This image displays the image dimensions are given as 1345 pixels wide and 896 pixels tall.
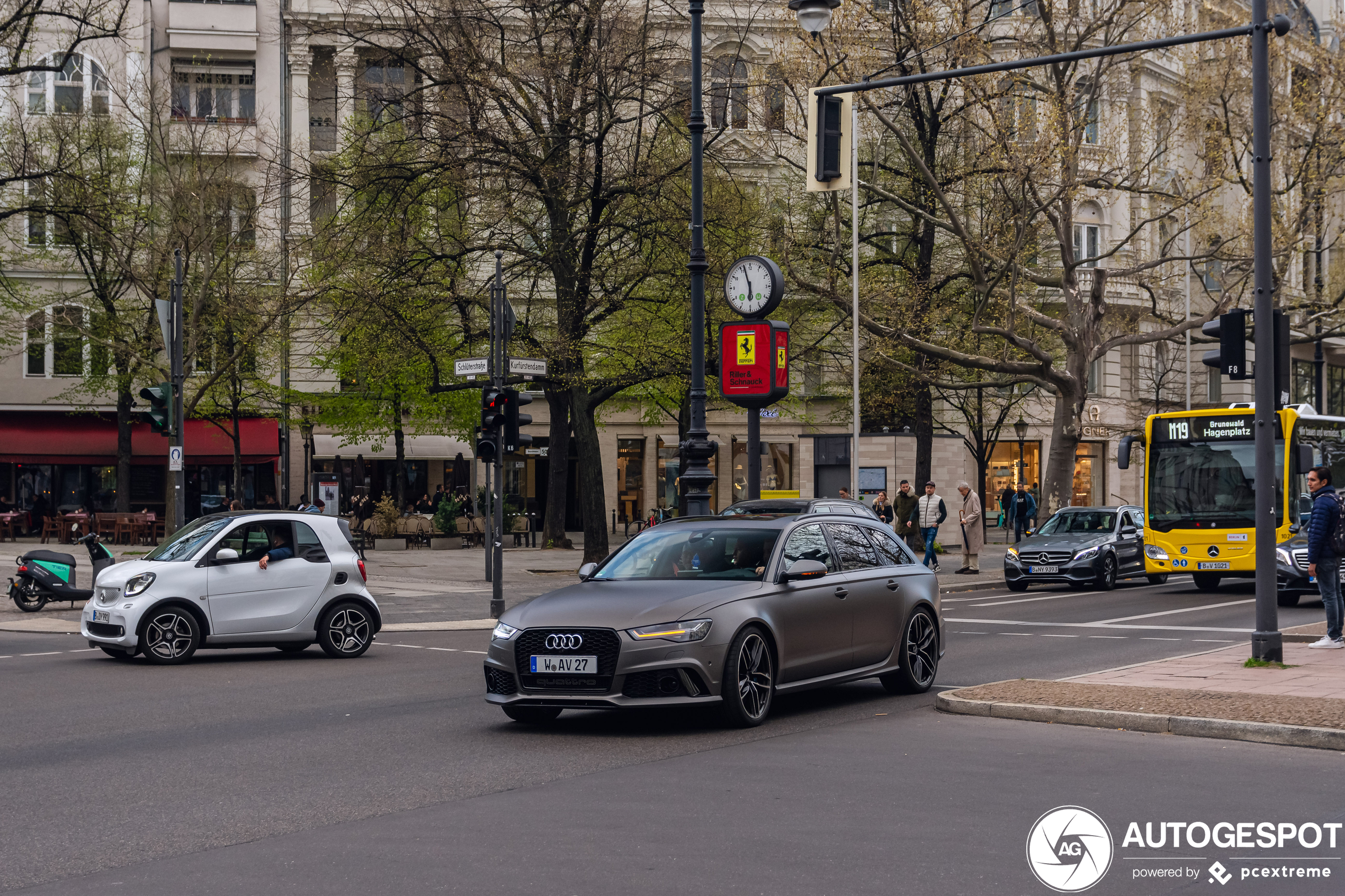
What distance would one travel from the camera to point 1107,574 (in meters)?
28.4

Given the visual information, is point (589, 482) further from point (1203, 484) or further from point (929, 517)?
point (1203, 484)

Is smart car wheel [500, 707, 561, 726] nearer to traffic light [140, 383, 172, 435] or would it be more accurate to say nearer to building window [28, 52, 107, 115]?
traffic light [140, 383, 172, 435]

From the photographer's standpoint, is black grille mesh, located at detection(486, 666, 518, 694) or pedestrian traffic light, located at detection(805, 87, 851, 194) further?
pedestrian traffic light, located at detection(805, 87, 851, 194)

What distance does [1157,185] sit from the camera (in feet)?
122

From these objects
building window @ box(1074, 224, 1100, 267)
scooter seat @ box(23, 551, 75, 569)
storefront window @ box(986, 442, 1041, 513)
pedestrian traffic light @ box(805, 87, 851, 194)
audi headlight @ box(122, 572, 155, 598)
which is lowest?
scooter seat @ box(23, 551, 75, 569)

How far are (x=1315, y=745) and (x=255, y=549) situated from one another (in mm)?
10685

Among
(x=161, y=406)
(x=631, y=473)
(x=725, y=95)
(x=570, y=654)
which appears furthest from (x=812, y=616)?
(x=631, y=473)

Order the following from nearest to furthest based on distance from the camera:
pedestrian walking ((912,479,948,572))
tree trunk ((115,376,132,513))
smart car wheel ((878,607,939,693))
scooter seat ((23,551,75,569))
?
smart car wheel ((878,607,939,693)), scooter seat ((23,551,75,569)), pedestrian walking ((912,479,948,572)), tree trunk ((115,376,132,513))

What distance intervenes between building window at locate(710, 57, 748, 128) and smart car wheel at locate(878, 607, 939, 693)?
56.1 feet

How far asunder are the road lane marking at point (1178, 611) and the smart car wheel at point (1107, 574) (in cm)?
353

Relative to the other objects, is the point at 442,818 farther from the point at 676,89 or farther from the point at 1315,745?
the point at 676,89

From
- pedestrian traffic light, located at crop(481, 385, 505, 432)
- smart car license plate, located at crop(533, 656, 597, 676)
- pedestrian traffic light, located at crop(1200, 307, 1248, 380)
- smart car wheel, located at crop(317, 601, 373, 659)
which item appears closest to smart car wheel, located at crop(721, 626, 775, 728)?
smart car license plate, located at crop(533, 656, 597, 676)

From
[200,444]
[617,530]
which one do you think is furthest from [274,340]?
[617,530]

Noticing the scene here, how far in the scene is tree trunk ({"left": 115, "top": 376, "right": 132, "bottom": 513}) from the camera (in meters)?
42.1
